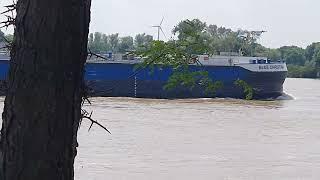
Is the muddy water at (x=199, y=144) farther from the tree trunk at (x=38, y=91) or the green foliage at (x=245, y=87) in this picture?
the tree trunk at (x=38, y=91)

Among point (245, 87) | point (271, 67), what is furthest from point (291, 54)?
point (245, 87)

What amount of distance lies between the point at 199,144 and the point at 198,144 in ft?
0.15

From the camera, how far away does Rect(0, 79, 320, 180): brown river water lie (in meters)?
13.8

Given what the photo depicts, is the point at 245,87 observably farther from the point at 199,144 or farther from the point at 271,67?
the point at 271,67

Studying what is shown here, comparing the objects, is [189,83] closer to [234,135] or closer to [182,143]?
[182,143]

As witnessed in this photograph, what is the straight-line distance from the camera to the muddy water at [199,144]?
13883 mm

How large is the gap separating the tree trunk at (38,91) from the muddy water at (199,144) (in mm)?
10873

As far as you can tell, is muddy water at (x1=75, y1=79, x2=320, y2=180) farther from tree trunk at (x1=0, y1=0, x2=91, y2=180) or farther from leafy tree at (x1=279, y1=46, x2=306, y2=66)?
tree trunk at (x1=0, y1=0, x2=91, y2=180)

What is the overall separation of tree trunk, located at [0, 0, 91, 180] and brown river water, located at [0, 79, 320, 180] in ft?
10.3

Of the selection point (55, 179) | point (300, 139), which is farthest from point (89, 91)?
point (300, 139)

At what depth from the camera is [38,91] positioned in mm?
1574

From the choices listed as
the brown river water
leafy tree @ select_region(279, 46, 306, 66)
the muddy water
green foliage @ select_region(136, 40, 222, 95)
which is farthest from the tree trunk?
leafy tree @ select_region(279, 46, 306, 66)

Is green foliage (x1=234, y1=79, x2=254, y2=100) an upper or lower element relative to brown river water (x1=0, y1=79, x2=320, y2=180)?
upper

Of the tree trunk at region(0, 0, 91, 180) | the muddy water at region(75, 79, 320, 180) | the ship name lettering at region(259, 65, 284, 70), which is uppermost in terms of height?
the tree trunk at region(0, 0, 91, 180)
